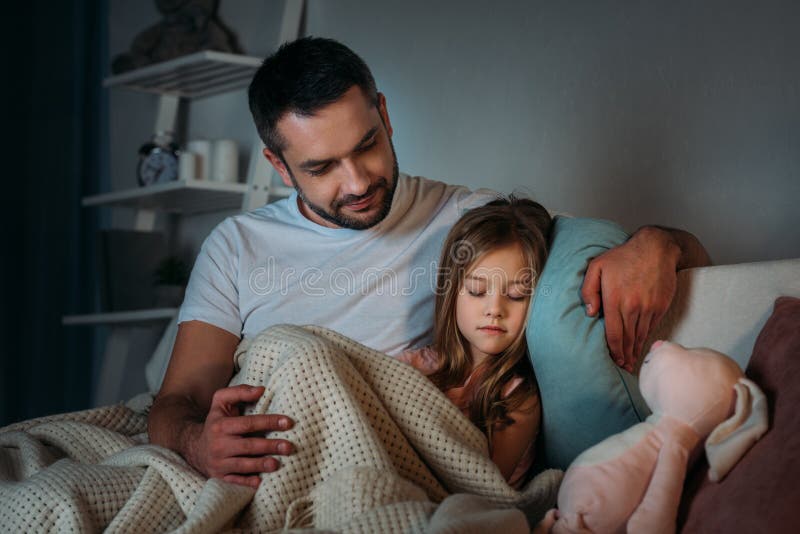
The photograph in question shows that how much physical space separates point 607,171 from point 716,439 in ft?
4.12

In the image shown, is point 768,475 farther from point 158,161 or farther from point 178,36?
point 178,36

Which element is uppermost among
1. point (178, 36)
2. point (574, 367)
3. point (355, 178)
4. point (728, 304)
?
point (178, 36)

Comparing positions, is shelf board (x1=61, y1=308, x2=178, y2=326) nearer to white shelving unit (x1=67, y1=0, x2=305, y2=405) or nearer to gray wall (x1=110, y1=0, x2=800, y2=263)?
white shelving unit (x1=67, y1=0, x2=305, y2=405)

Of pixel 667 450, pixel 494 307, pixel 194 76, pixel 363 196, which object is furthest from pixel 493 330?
pixel 194 76

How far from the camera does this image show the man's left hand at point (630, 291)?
51.8 inches

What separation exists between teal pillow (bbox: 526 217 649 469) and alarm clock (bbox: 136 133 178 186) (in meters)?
1.80

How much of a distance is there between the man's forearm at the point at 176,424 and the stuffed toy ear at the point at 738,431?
0.75m

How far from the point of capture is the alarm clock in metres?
2.92

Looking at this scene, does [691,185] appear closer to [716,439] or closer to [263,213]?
[263,213]

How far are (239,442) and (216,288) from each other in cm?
68

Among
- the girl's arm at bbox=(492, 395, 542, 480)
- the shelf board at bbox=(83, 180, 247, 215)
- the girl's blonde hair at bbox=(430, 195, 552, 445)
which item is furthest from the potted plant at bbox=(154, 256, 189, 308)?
the girl's arm at bbox=(492, 395, 542, 480)

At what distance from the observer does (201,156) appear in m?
2.87

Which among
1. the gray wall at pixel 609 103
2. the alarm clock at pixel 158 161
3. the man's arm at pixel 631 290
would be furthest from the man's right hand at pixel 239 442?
the alarm clock at pixel 158 161

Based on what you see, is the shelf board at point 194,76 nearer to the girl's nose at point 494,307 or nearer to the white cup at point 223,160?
the white cup at point 223,160
